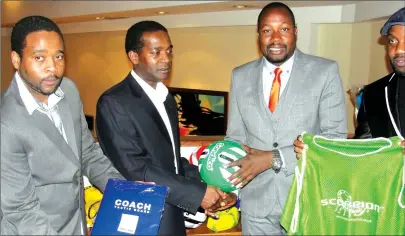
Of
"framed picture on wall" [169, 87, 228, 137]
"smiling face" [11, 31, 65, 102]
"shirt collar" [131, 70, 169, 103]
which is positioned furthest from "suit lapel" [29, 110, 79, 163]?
"framed picture on wall" [169, 87, 228, 137]

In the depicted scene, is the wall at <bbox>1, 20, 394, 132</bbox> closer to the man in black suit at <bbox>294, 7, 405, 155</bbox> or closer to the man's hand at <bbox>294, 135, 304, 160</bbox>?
the man in black suit at <bbox>294, 7, 405, 155</bbox>

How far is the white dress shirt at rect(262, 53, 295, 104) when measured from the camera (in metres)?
2.71

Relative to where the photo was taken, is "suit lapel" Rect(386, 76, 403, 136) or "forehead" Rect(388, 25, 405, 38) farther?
"suit lapel" Rect(386, 76, 403, 136)

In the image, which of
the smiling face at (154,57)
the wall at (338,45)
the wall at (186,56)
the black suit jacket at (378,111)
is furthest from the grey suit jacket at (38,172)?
the wall at (186,56)

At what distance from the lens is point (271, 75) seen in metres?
2.75

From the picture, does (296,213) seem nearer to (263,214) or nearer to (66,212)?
(263,214)

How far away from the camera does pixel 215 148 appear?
2686 millimetres

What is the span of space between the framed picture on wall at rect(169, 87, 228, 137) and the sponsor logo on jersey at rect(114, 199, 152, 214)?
569cm

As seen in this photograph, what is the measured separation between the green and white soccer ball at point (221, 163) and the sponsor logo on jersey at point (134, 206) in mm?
675

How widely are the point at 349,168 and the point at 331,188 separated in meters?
0.14

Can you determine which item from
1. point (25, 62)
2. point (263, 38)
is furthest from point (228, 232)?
point (25, 62)

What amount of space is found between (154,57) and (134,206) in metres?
0.88

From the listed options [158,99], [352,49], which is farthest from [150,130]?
[352,49]

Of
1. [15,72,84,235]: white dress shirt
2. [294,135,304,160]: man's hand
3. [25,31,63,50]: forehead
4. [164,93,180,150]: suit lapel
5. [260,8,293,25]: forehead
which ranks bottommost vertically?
[294,135,304,160]: man's hand
